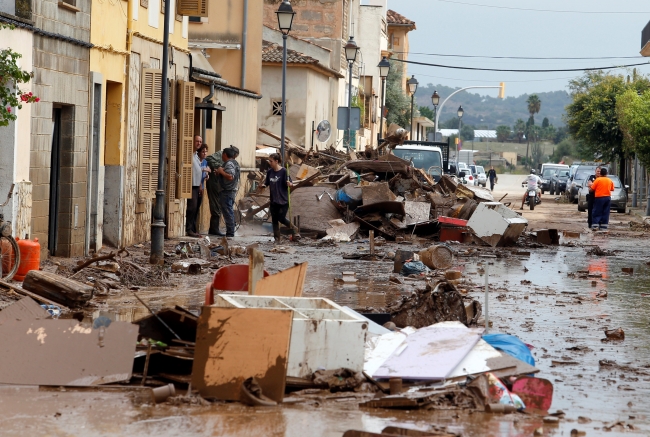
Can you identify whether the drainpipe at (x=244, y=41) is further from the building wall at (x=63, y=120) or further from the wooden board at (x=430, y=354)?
the wooden board at (x=430, y=354)

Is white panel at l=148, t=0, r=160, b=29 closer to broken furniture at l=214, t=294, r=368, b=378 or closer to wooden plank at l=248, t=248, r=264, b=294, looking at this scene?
wooden plank at l=248, t=248, r=264, b=294

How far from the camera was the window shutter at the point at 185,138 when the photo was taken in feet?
67.5

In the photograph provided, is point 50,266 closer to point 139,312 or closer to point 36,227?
point 36,227

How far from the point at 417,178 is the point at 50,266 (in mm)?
14841

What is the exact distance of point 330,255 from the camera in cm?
1903

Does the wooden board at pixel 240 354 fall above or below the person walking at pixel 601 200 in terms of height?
below

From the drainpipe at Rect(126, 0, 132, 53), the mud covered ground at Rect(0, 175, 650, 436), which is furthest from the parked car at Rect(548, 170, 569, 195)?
the drainpipe at Rect(126, 0, 132, 53)

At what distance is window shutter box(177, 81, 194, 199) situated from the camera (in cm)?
2058

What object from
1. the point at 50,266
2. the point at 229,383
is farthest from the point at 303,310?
the point at 50,266

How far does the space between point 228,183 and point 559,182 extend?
131 feet

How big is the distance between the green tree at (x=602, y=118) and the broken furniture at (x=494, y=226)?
33546mm

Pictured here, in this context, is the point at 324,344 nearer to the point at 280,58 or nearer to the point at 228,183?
the point at 228,183

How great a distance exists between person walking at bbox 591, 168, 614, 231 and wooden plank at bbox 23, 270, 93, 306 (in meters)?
19.3

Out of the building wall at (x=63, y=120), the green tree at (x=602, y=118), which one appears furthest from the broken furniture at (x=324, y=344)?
the green tree at (x=602, y=118)
